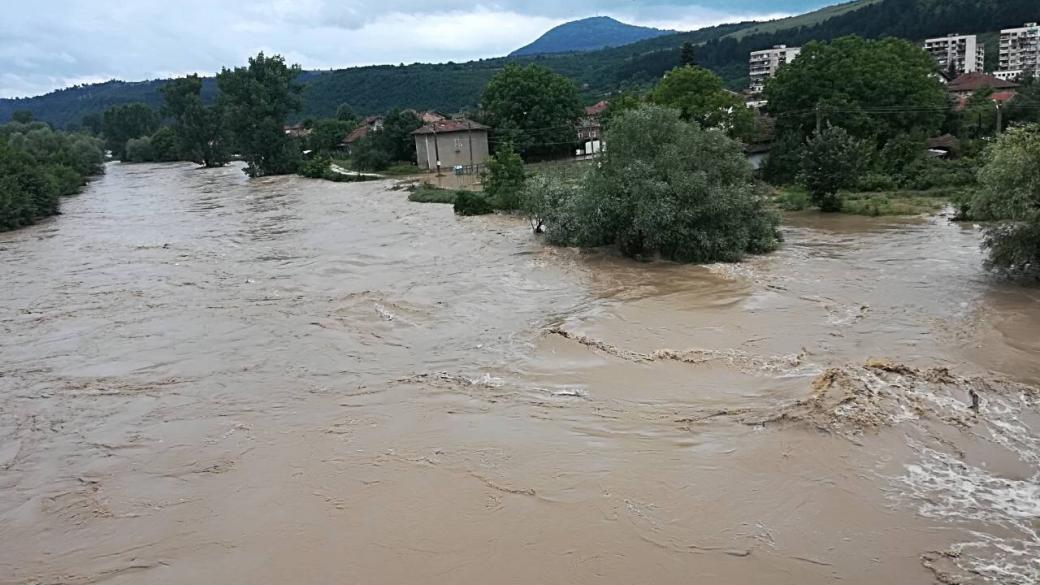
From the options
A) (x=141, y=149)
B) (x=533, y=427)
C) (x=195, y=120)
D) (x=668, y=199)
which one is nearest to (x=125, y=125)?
(x=141, y=149)

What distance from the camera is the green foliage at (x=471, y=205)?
115ft

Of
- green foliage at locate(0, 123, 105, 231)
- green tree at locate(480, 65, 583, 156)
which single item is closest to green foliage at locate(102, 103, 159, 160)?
green foliage at locate(0, 123, 105, 231)

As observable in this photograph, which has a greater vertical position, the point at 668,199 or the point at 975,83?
the point at 975,83

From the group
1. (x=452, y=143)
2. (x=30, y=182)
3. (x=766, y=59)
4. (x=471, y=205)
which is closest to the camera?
(x=471, y=205)

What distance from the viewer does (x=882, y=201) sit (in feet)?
104

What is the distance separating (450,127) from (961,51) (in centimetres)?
7860

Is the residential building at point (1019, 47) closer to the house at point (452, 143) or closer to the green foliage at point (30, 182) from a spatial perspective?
the house at point (452, 143)

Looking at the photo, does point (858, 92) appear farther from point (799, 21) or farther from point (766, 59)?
point (799, 21)

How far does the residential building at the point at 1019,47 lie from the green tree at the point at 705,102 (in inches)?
2999

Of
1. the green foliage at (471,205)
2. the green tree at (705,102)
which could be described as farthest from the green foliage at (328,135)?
the green foliage at (471,205)

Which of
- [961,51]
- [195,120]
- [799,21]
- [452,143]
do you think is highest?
[799,21]

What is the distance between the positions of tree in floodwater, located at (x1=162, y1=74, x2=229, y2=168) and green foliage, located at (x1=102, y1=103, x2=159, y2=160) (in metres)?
27.3

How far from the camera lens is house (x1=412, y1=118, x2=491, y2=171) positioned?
190 feet

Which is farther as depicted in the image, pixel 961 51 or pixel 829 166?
pixel 961 51
